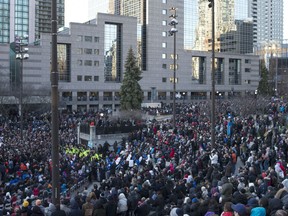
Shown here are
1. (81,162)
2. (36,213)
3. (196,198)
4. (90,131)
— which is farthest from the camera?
(90,131)

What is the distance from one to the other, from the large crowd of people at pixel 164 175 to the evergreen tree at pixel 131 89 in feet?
65.7

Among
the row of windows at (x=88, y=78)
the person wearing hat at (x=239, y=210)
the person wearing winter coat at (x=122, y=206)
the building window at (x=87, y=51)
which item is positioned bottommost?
the person wearing winter coat at (x=122, y=206)

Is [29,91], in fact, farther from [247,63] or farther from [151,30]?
[247,63]

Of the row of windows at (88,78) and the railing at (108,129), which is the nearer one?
the railing at (108,129)

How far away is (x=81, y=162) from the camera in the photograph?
23047mm

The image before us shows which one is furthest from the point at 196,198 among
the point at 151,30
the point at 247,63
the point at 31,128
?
the point at 247,63

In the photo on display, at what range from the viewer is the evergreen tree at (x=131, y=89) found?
184 feet

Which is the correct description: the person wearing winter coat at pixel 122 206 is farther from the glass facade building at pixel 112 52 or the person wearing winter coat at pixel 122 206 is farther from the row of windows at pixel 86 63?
the glass facade building at pixel 112 52

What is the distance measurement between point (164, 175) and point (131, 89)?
3913 cm

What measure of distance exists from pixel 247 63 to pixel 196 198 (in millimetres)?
96035

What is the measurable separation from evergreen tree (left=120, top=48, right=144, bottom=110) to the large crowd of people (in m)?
20.0

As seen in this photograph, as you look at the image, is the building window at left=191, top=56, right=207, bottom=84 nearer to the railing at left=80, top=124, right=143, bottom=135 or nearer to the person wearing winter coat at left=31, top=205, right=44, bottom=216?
the railing at left=80, top=124, right=143, bottom=135

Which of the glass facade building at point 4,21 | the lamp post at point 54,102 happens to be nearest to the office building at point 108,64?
the glass facade building at point 4,21

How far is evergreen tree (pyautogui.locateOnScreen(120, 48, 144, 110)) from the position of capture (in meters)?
56.2
